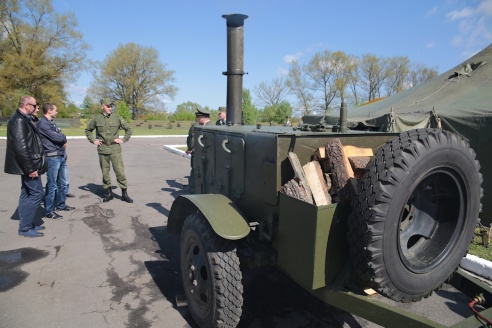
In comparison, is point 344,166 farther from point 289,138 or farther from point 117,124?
point 117,124

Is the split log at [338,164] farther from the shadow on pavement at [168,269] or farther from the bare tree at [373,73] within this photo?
the bare tree at [373,73]

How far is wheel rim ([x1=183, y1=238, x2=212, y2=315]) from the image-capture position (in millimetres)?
2818

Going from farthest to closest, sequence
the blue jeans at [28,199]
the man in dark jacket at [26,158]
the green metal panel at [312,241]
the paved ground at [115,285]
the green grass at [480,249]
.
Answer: the blue jeans at [28,199]
the man in dark jacket at [26,158]
the green grass at [480,249]
the paved ground at [115,285]
the green metal panel at [312,241]

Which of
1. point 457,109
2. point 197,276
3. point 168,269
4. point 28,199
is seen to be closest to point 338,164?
point 197,276

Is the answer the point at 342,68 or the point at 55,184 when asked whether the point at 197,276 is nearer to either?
the point at 55,184

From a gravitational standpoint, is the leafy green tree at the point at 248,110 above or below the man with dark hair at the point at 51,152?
above

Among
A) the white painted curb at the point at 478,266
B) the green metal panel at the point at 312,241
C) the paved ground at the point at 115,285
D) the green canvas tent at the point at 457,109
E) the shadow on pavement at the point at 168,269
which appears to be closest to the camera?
the green metal panel at the point at 312,241

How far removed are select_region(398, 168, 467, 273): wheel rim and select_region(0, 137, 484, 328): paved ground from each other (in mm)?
1039

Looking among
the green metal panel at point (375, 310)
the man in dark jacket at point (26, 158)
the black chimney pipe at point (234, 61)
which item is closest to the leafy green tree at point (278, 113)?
the black chimney pipe at point (234, 61)

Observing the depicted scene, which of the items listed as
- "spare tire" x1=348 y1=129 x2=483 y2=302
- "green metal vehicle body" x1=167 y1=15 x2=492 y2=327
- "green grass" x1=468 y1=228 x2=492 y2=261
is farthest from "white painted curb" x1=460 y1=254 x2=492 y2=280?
"spare tire" x1=348 y1=129 x2=483 y2=302

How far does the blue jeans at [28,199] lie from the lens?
4898 mm

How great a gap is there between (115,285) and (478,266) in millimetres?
3868

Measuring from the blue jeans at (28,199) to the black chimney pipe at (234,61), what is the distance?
2802 mm

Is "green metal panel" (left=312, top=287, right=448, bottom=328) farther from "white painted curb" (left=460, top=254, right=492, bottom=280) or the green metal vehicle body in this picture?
"white painted curb" (left=460, top=254, right=492, bottom=280)
